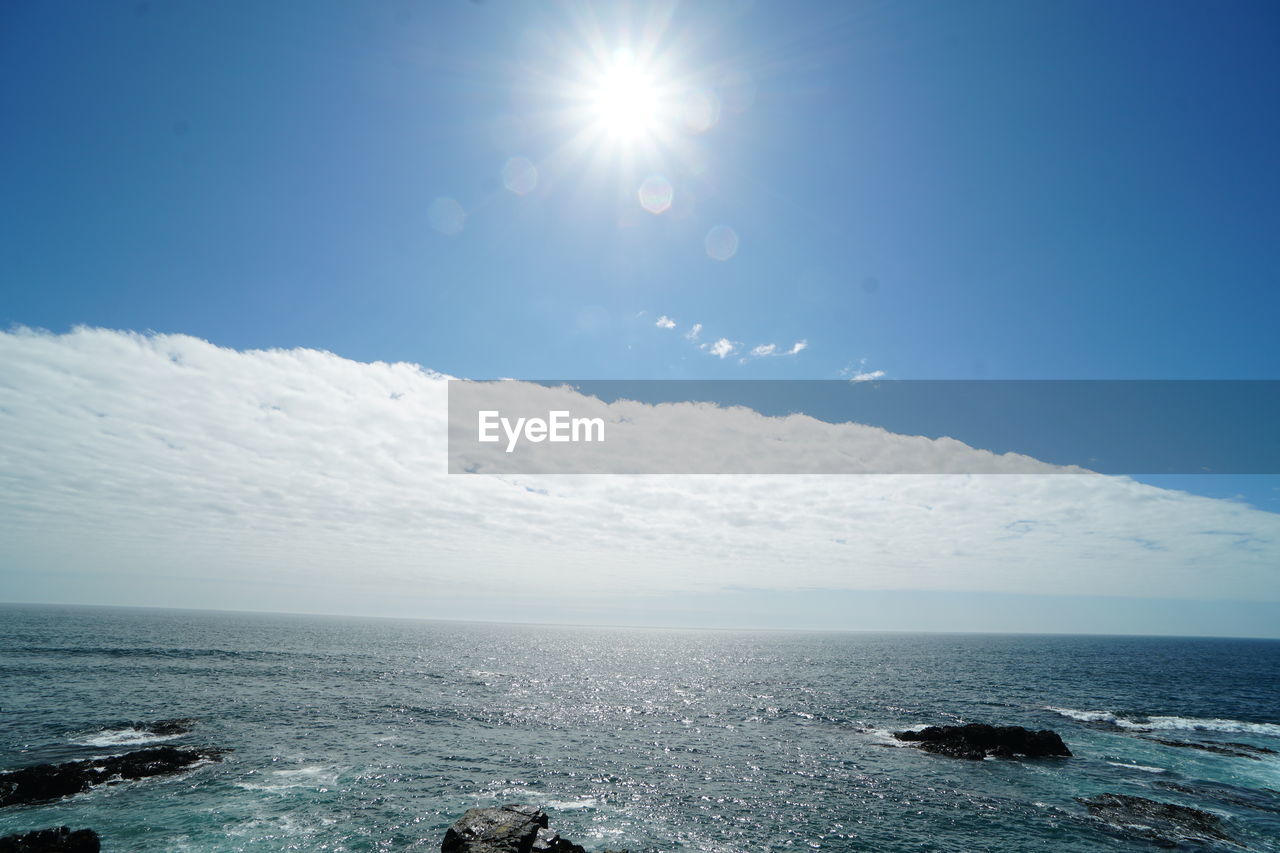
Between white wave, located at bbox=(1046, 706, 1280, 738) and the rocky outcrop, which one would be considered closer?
the rocky outcrop

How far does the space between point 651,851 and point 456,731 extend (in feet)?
108

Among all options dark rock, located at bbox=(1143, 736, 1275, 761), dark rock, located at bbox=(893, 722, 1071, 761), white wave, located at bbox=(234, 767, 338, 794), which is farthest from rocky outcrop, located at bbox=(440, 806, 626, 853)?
dark rock, located at bbox=(1143, 736, 1275, 761)

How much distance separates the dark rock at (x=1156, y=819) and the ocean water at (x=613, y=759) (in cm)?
133

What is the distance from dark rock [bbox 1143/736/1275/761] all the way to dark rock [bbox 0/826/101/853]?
86.2 meters

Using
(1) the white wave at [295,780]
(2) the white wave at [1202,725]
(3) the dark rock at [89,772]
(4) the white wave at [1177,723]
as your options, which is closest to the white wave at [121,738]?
(3) the dark rock at [89,772]

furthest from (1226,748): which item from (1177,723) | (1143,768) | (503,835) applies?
(503,835)

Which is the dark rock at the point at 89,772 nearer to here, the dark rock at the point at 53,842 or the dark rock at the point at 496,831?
the dark rock at the point at 53,842

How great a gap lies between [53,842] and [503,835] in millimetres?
21176

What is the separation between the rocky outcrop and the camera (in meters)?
26.3

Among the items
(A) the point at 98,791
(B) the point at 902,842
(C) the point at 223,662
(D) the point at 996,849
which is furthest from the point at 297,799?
(C) the point at 223,662

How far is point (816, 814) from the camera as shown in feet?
120

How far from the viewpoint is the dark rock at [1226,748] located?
175ft

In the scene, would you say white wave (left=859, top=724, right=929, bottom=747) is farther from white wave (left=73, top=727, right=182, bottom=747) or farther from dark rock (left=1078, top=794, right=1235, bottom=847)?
white wave (left=73, top=727, right=182, bottom=747)

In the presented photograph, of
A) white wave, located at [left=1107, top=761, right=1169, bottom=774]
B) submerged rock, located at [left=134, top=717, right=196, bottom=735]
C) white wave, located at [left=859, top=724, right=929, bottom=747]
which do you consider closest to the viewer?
white wave, located at [left=1107, top=761, right=1169, bottom=774]
